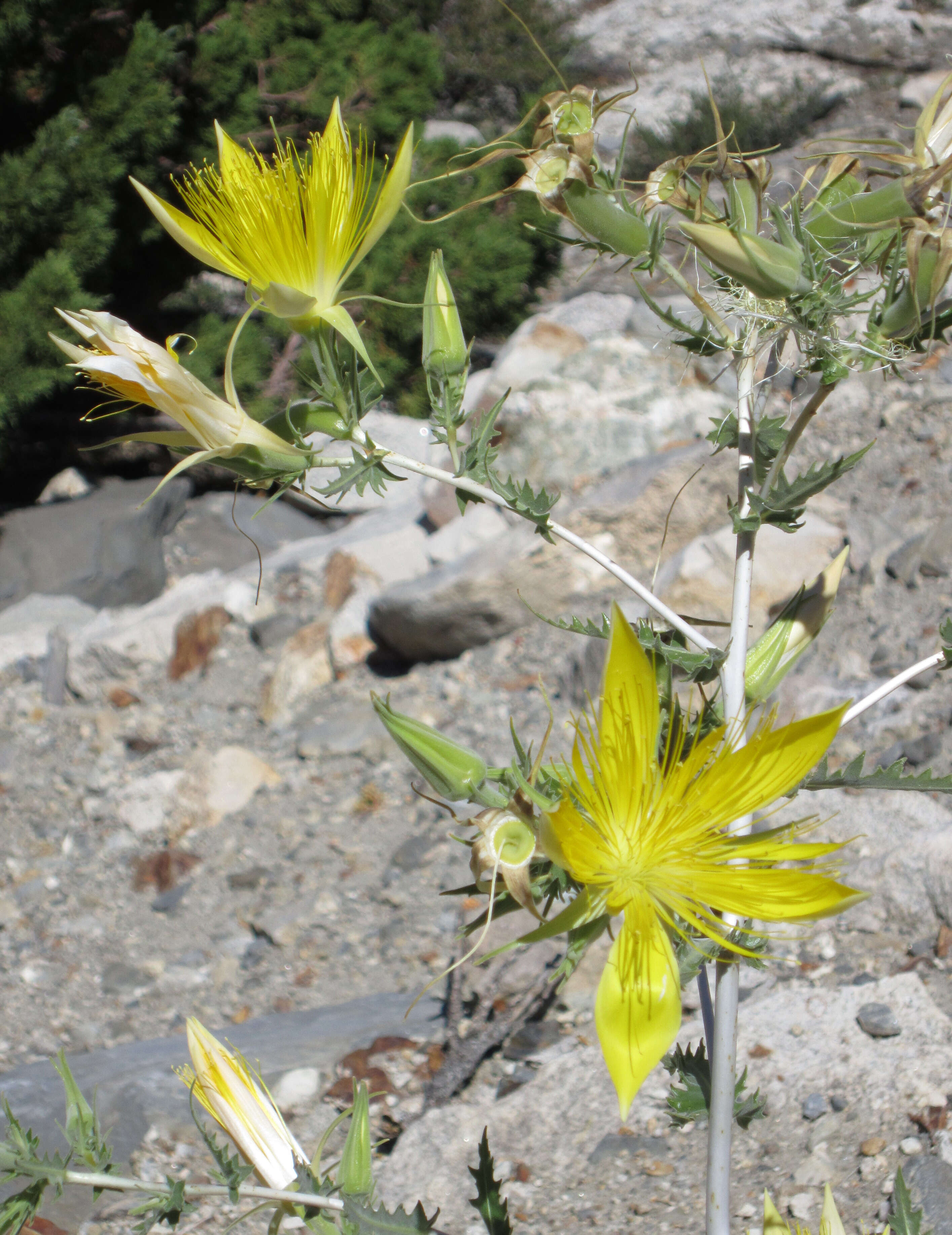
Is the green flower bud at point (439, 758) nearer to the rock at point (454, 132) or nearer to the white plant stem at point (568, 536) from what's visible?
the white plant stem at point (568, 536)

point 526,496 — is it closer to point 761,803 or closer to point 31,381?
point 761,803

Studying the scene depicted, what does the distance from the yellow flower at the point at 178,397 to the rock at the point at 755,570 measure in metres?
2.48

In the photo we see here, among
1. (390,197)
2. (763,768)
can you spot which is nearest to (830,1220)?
(763,768)

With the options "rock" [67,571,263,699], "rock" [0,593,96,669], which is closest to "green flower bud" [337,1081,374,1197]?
"rock" [67,571,263,699]

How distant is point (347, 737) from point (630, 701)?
9.71ft

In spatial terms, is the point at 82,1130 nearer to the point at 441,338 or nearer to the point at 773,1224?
the point at 773,1224

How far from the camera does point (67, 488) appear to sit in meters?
6.13

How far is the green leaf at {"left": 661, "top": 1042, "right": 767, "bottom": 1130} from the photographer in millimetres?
1001

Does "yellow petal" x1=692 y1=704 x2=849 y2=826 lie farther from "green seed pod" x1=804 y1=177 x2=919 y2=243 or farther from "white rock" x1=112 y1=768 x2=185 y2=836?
"white rock" x1=112 y1=768 x2=185 y2=836

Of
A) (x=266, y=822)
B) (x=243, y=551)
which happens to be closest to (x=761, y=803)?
(x=266, y=822)

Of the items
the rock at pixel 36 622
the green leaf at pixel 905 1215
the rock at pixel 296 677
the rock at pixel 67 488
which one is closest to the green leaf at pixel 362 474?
the green leaf at pixel 905 1215

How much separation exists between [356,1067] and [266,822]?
1380 mm

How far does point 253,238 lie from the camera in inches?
40.5

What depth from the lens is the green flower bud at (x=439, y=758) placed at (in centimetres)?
86
